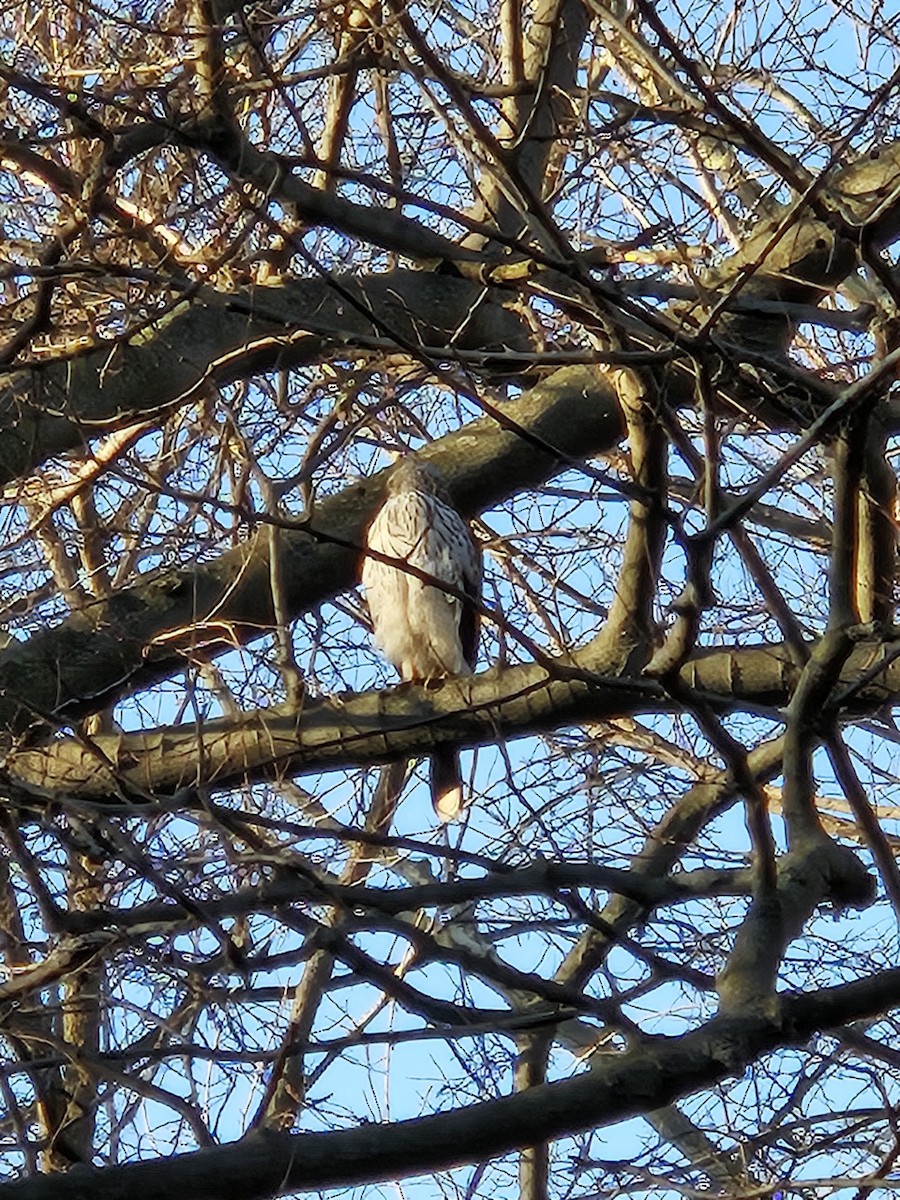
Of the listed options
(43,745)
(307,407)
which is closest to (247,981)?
(43,745)

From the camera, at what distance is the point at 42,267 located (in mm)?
3771

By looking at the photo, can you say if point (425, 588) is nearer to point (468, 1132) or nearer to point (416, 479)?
point (416, 479)

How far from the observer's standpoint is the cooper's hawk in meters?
5.45

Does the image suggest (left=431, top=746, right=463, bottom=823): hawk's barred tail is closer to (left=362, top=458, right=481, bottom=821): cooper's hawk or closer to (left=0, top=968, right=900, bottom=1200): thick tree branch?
(left=362, top=458, right=481, bottom=821): cooper's hawk

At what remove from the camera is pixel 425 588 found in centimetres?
665

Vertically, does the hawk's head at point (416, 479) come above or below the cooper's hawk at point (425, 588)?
below

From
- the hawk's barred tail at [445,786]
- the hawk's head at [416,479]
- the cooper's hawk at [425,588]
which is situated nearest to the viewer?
the hawk's barred tail at [445,786]

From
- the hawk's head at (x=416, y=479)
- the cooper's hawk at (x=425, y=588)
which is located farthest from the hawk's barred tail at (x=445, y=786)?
the hawk's head at (x=416, y=479)

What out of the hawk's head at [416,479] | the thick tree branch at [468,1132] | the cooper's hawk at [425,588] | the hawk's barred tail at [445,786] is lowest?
the thick tree branch at [468,1132]

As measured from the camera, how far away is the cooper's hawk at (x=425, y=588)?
545 cm

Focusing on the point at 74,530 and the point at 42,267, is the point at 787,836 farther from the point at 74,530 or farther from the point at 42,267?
the point at 74,530

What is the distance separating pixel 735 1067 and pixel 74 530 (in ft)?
11.7

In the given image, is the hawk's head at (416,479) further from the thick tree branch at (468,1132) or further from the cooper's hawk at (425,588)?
the thick tree branch at (468,1132)

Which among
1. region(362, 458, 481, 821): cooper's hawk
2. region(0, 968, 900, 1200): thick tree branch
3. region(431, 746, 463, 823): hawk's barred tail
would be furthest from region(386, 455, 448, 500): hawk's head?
region(0, 968, 900, 1200): thick tree branch
